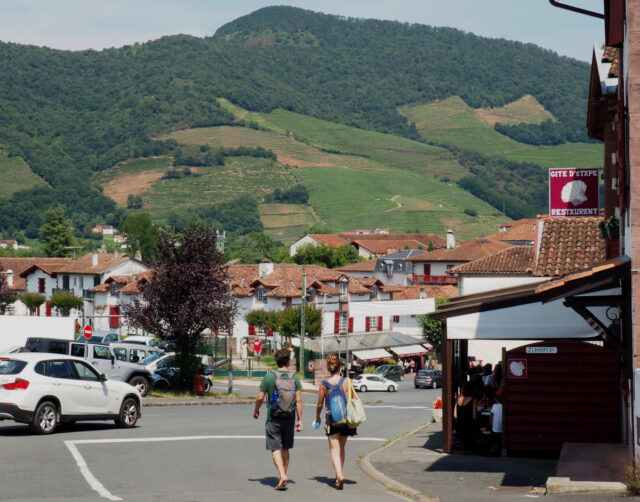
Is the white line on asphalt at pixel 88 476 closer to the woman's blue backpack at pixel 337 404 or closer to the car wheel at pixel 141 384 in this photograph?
the woman's blue backpack at pixel 337 404

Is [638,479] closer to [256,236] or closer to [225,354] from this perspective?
[225,354]

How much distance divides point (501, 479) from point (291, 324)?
60.3 metres

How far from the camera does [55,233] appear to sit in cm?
14912

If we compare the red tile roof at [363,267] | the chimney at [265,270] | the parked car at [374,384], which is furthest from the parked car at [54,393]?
the red tile roof at [363,267]

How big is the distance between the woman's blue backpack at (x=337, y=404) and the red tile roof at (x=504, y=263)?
119 ft

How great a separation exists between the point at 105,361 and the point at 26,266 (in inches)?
3255

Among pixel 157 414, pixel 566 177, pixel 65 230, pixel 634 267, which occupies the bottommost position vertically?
pixel 157 414

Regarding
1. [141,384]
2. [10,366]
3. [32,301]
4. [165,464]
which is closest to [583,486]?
[165,464]

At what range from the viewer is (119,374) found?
3316 cm

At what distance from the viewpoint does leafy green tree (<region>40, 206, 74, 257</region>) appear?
147875 millimetres

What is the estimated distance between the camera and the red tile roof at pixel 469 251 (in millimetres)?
95125

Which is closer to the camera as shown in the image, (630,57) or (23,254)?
(630,57)

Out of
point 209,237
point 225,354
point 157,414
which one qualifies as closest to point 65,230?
point 225,354

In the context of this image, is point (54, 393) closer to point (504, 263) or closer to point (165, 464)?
point (165, 464)
